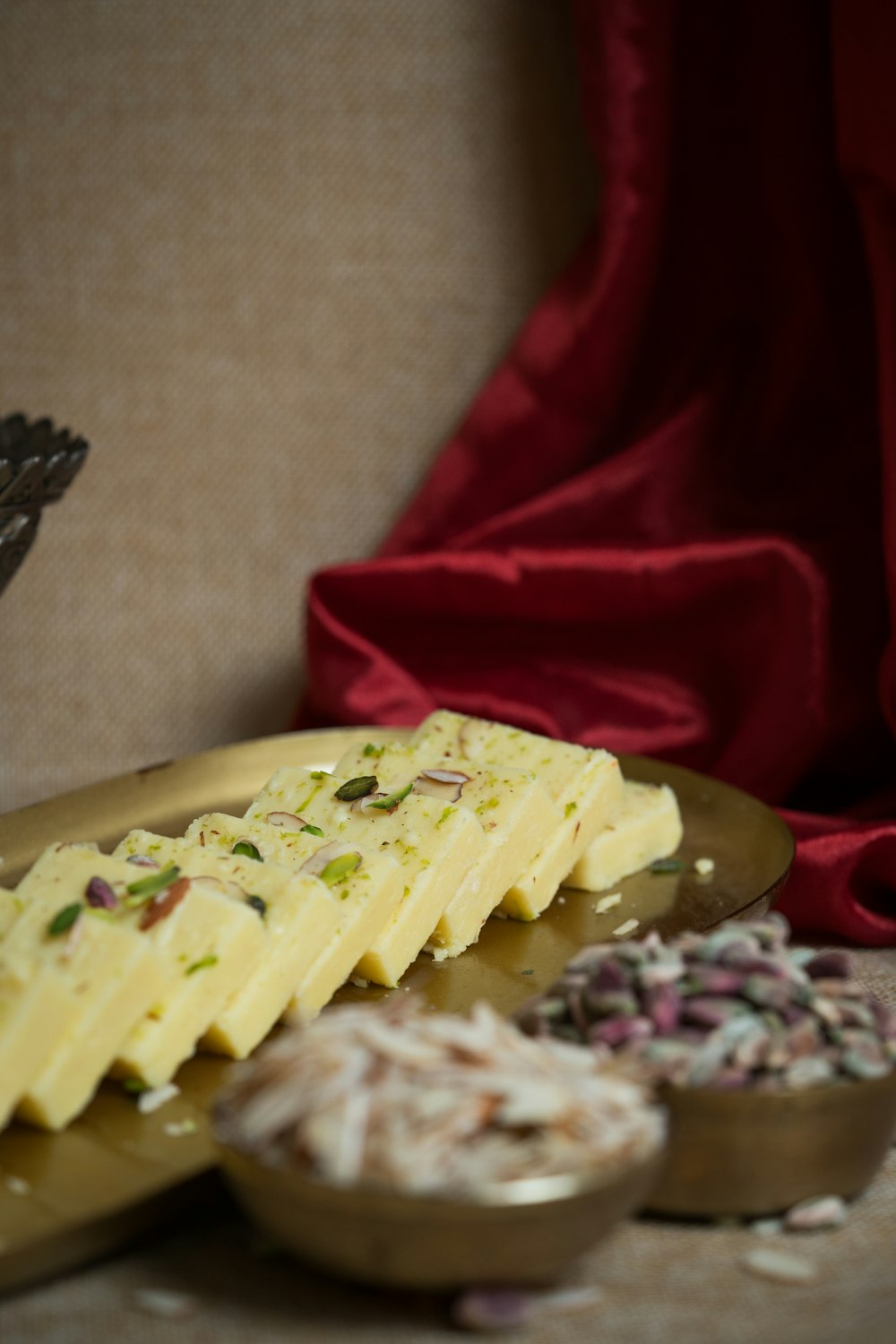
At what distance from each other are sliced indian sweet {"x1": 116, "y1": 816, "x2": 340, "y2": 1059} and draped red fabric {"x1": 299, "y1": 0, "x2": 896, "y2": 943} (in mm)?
1176

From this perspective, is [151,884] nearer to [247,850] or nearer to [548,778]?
[247,850]

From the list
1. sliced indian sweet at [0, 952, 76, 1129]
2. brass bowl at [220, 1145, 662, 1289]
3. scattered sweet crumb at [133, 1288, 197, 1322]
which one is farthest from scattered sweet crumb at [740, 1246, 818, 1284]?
sliced indian sweet at [0, 952, 76, 1129]

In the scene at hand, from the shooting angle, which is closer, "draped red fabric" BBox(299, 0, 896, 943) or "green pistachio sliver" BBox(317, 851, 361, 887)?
"green pistachio sliver" BBox(317, 851, 361, 887)

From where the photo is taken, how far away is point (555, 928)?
2469 mm

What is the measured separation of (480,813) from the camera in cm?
241

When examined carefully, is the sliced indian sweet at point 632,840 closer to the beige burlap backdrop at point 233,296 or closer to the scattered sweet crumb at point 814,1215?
the scattered sweet crumb at point 814,1215

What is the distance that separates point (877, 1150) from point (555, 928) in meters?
0.76

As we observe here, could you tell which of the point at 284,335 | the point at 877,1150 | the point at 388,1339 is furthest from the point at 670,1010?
the point at 284,335

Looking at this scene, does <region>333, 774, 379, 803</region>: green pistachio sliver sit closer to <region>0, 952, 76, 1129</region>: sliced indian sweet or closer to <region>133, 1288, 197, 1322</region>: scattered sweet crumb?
<region>0, 952, 76, 1129</region>: sliced indian sweet

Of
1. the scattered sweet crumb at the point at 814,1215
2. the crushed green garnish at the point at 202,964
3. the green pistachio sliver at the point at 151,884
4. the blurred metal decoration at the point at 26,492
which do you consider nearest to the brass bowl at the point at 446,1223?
the scattered sweet crumb at the point at 814,1215

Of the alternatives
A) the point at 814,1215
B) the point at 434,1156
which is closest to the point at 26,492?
the point at 434,1156

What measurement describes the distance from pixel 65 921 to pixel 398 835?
57cm

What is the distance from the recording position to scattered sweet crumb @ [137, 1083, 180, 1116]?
191 centimetres

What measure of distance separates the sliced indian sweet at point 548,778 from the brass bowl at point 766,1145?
754 mm
